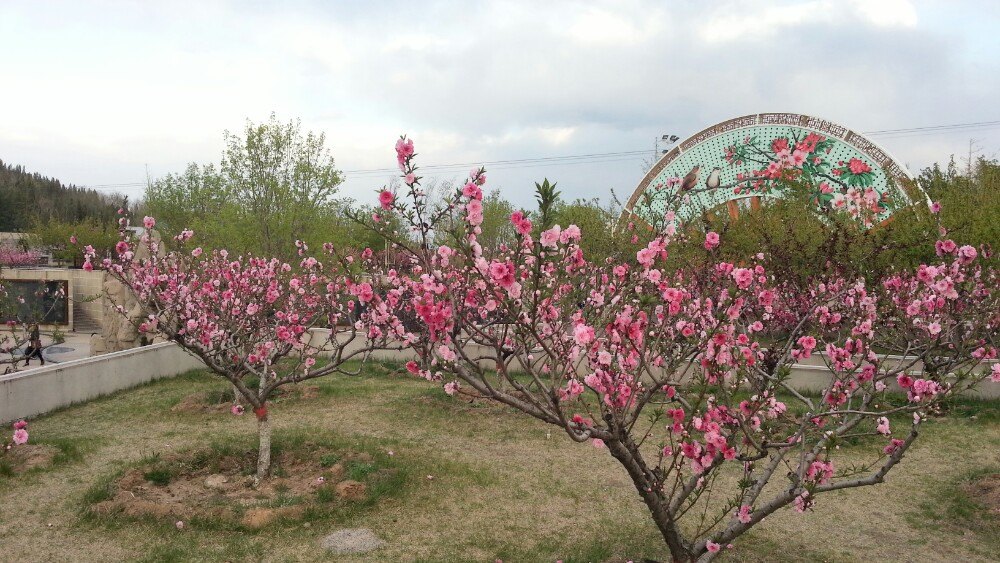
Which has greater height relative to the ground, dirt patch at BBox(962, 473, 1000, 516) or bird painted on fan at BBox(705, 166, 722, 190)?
bird painted on fan at BBox(705, 166, 722, 190)

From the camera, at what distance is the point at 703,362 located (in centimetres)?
490

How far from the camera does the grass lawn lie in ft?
23.2

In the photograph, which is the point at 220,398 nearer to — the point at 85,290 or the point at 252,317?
the point at 252,317

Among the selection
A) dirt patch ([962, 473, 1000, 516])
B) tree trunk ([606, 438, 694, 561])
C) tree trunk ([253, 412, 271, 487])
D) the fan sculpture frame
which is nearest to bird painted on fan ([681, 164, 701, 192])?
the fan sculpture frame

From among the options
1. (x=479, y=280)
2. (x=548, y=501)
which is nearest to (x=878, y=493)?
(x=548, y=501)

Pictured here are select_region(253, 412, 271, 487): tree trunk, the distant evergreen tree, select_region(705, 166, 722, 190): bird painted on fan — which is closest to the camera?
select_region(253, 412, 271, 487): tree trunk

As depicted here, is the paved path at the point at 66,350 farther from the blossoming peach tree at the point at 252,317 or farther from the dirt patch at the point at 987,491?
the dirt patch at the point at 987,491

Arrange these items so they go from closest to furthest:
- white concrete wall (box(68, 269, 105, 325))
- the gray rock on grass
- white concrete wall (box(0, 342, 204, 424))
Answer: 1. the gray rock on grass
2. white concrete wall (box(0, 342, 204, 424))
3. white concrete wall (box(68, 269, 105, 325))

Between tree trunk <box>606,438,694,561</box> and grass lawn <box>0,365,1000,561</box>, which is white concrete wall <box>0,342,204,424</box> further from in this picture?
tree trunk <box>606,438,694,561</box>

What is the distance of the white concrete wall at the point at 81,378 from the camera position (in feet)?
39.0

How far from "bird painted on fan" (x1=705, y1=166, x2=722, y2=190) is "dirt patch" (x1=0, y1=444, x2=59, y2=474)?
68.5 feet

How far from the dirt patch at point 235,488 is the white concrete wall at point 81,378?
4641 millimetres

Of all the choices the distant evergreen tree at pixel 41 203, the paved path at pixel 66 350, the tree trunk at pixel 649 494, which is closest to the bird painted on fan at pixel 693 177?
the tree trunk at pixel 649 494

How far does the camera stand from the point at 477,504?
8375 millimetres
